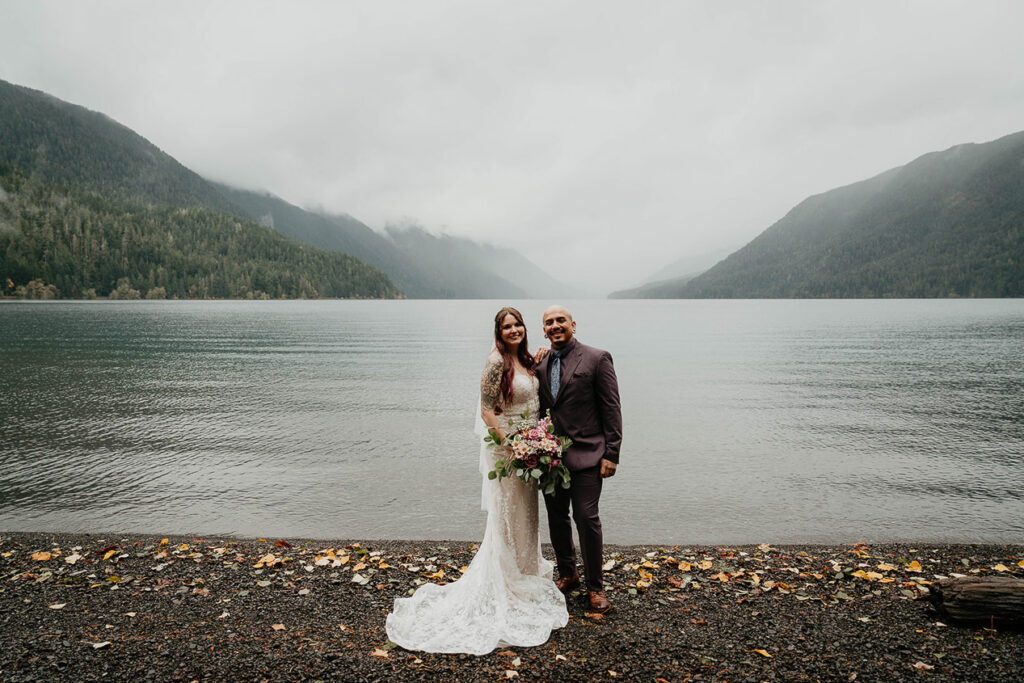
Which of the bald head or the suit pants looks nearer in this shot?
the bald head

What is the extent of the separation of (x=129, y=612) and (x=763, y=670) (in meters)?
7.68

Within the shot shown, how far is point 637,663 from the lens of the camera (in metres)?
6.13

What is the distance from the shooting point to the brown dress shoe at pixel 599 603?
7.31 m

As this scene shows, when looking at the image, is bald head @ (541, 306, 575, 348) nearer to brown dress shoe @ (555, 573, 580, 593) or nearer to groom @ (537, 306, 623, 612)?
groom @ (537, 306, 623, 612)

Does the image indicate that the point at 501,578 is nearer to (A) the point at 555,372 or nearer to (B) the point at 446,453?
(A) the point at 555,372

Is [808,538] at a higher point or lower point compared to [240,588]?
lower

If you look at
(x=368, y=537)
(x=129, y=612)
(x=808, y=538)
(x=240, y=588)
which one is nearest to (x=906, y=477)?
→ (x=808, y=538)

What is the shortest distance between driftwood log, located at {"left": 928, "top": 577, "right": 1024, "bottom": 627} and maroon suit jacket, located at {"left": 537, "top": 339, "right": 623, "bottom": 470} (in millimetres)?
4295

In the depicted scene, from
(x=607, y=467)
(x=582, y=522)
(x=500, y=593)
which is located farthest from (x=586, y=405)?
(x=500, y=593)

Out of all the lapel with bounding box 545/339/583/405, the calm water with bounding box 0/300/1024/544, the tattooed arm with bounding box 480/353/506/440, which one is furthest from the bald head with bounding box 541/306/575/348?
the calm water with bounding box 0/300/1024/544

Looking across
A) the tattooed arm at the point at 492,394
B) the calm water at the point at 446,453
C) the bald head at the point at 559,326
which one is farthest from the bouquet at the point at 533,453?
the calm water at the point at 446,453

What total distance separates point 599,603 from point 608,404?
2.63 m

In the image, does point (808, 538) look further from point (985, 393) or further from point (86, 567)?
point (985, 393)

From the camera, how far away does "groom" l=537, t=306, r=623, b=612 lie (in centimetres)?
689
